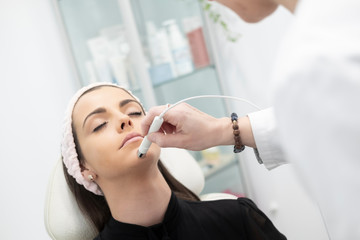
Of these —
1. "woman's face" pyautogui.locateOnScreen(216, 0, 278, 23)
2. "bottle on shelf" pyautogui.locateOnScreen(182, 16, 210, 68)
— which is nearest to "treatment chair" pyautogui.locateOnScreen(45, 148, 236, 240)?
"woman's face" pyautogui.locateOnScreen(216, 0, 278, 23)

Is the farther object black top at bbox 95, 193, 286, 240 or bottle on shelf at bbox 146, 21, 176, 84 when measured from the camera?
bottle on shelf at bbox 146, 21, 176, 84

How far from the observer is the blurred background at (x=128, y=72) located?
166cm

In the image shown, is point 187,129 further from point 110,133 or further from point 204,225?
point 204,225

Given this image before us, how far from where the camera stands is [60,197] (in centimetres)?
121

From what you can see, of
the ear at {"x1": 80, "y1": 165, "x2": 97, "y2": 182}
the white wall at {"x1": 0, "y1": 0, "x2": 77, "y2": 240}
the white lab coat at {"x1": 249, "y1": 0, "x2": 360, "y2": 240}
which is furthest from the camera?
the white wall at {"x1": 0, "y1": 0, "x2": 77, "y2": 240}

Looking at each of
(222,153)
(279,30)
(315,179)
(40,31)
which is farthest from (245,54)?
(315,179)

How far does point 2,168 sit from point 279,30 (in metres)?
1.85

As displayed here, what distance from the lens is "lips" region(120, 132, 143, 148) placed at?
1056 mm

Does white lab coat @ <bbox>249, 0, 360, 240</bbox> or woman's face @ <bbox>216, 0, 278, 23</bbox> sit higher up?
woman's face @ <bbox>216, 0, 278, 23</bbox>

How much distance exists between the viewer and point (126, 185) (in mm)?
1102

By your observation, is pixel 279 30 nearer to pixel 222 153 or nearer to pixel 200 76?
pixel 200 76

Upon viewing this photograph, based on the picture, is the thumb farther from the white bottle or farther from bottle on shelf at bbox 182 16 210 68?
bottle on shelf at bbox 182 16 210 68

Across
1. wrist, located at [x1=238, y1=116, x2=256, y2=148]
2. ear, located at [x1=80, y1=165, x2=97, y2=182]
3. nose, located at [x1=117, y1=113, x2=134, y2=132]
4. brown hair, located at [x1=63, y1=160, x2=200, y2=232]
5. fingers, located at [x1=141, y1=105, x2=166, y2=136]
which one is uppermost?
fingers, located at [x1=141, y1=105, x2=166, y2=136]

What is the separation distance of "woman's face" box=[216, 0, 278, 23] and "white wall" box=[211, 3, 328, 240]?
4.52 ft
